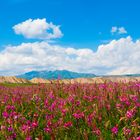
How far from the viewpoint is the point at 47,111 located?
8.34 metres

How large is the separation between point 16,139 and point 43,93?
472 cm

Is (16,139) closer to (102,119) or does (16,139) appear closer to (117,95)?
(102,119)

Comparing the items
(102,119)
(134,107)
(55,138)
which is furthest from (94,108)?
(55,138)

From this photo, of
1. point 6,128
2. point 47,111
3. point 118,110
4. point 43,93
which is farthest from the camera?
point 43,93

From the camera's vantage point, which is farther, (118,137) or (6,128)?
(6,128)

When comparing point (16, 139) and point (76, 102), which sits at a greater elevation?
point (76, 102)

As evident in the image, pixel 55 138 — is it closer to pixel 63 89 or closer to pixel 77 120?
pixel 77 120

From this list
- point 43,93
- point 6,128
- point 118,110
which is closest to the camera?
point 6,128

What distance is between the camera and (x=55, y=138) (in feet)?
20.3

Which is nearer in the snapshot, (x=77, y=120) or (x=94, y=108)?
(x=77, y=120)

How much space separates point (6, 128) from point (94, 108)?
196cm

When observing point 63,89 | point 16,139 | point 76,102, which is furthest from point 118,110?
point 63,89

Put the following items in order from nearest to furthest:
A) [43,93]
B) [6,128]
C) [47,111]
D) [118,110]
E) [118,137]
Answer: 1. [118,137]
2. [6,128]
3. [118,110]
4. [47,111]
5. [43,93]

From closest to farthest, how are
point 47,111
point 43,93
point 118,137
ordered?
point 118,137 < point 47,111 < point 43,93
